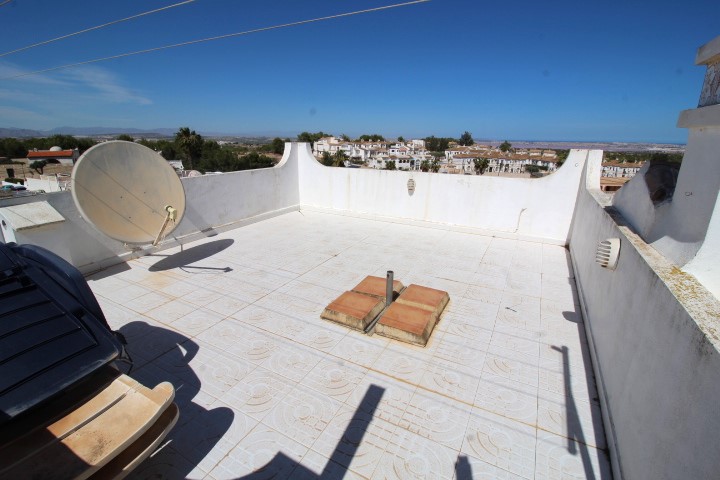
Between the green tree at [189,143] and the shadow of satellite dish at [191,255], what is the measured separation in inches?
1670

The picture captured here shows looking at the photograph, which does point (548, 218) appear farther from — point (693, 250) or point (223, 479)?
point (223, 479)

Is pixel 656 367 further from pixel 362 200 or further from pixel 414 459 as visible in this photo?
pixel 362 200

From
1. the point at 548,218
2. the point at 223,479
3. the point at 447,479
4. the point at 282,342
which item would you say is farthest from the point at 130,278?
the point at 548,218

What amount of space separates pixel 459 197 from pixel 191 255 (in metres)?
6.20

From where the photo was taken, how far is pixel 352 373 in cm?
339

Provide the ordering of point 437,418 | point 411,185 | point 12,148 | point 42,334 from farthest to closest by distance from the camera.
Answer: point 12,148
point 411,185
point 437,418
point 42,334

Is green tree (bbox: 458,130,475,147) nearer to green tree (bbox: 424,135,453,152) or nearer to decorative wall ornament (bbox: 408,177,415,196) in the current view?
green tree (bbox: 424,135,453,152)

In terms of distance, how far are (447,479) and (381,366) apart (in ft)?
4.13

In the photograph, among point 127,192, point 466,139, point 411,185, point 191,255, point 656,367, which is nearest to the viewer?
point 656,367

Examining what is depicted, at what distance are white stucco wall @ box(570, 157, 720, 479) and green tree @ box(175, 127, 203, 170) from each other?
1921 inches

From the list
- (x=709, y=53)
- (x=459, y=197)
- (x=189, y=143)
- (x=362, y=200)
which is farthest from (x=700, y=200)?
(x=189, y=143)

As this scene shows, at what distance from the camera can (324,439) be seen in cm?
267

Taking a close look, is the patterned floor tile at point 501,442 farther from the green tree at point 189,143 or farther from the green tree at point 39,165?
the green tree at point 189,143

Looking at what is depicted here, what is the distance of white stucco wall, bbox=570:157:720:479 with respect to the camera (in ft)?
4.78
